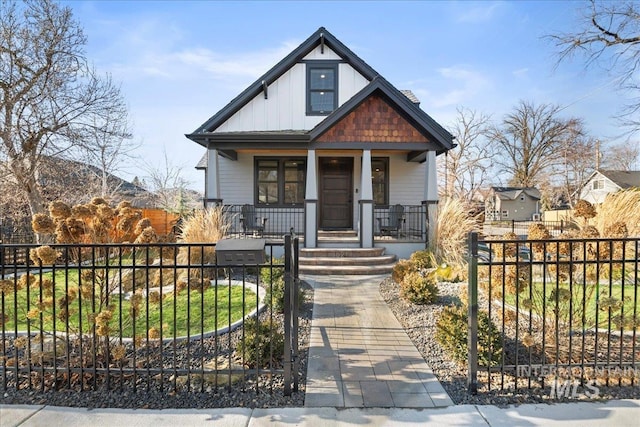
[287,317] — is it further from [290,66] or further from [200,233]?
[290,66]

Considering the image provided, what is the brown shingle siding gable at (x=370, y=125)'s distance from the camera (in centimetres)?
929

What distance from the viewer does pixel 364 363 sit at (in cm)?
344

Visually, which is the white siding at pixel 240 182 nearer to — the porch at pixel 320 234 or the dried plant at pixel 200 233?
the porch at pixel 320 234

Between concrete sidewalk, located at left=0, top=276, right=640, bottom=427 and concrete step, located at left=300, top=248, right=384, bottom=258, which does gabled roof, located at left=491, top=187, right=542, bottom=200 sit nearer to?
concrete step, located at left=300, top=248, right=384, bottom=258

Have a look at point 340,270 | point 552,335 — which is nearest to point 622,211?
point 552,335

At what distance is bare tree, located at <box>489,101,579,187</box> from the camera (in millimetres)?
31094

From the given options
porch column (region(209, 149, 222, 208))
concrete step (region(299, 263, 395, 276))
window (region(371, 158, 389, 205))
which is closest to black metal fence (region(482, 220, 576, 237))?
concrete step (region(299, 263, 395, 276))

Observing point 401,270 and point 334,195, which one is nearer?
Result: point 401,270

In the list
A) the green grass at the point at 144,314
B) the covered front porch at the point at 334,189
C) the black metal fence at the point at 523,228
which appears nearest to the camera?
the green grass at the point at 144,314

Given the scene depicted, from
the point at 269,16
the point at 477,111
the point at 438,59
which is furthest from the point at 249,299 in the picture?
the point at 477,111

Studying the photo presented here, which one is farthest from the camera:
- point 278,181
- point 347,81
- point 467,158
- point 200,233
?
point 467,158

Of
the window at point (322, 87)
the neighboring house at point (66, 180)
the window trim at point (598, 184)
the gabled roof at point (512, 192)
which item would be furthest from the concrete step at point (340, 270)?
the window trim at point (598, 184)

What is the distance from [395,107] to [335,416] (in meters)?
8.57

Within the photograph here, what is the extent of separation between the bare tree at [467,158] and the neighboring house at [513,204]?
64.2 ft
